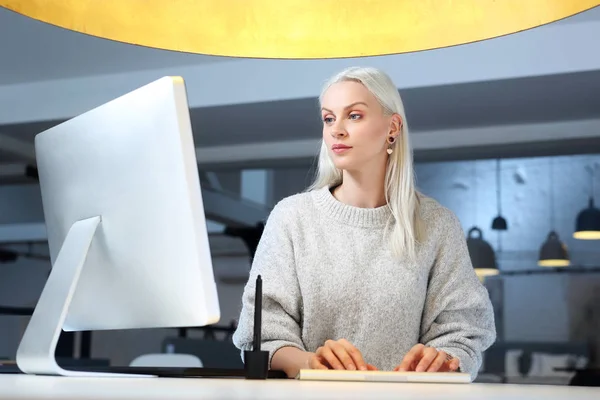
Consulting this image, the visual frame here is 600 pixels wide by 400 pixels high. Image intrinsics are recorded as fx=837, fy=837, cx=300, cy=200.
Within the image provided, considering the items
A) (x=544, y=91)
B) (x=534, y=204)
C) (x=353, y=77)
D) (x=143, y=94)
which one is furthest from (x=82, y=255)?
(x=534, y=204)

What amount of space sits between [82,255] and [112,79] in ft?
14.7

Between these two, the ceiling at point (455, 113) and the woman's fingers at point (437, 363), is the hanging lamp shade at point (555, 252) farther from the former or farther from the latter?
the woman's fingers at point (437, 363)

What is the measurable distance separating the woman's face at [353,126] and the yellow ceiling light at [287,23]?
1.62 ft

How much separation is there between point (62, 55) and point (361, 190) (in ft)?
12.3

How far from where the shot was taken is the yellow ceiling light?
133cm

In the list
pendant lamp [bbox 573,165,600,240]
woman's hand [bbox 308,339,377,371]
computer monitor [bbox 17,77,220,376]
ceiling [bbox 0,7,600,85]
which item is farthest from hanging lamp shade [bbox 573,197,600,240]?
computer monitor [bbox 17,77,220,376]

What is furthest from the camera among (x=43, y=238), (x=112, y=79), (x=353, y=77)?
(x=43, y=238)

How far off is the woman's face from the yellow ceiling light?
0.49 m

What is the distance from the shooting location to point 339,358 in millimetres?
1479

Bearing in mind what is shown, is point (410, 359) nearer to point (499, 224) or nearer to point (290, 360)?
point (290, 360)

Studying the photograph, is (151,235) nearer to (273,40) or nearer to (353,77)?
(273,40)

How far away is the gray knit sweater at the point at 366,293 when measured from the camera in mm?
1774

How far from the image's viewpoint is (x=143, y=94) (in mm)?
1147

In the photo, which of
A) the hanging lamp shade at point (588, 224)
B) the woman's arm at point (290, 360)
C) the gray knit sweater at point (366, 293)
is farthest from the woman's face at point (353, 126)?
the hanging lamp shade at point (588, 224)
